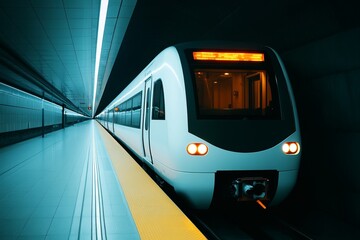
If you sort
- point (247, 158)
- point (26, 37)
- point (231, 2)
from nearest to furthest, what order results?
point (247, 158), point (231, 2), point (26, 37)

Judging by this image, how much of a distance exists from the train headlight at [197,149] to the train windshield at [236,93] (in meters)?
0.51

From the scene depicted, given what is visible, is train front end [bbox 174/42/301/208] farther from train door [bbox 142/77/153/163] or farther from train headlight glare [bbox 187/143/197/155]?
train door [bbox 142/77/153/163]

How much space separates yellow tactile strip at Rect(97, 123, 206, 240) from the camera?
10.6 ft

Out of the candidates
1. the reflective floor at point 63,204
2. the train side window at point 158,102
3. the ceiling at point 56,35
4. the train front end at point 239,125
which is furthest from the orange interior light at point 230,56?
the ceiling at point 56,35

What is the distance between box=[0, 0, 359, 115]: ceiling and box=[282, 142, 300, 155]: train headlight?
1.74m

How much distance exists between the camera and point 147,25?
31.1ft

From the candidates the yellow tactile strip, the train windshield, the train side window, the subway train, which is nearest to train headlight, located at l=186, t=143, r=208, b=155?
the subway train

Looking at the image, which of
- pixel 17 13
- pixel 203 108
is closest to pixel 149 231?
pixel 203 108

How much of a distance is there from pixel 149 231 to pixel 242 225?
1.90m

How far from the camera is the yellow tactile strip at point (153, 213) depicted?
3240 millimetres

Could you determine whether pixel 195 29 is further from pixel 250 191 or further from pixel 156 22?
pixel 250 191

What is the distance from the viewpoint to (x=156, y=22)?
944 cm

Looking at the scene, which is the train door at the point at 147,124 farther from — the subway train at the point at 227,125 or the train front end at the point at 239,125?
the train front end at the point at 239,125

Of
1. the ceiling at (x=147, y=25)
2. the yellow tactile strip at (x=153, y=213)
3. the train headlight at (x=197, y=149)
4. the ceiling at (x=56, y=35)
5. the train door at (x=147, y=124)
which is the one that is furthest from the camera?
the ceiling at (x=56, y=35)
